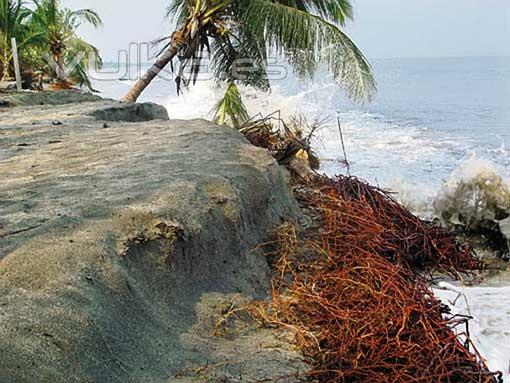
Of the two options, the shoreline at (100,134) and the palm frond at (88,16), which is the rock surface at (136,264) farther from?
the palm frond at (88,16)

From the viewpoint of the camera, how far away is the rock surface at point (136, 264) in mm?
2033

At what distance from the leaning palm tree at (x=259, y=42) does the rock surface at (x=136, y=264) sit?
5894 millimetres

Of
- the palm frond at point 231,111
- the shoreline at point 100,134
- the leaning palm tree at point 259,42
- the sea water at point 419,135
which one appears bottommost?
the sea water at point 419,135

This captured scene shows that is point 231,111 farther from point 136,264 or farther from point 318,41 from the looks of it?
point 136,264

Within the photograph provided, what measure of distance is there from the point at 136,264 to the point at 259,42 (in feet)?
29.1

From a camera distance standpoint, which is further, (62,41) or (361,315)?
(62,41)

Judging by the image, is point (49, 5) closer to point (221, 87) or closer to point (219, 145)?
point (221, 87)

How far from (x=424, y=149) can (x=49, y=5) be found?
11118 millimetres

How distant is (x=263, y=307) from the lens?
10.2 feet

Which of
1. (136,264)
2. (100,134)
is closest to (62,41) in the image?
(100,134)

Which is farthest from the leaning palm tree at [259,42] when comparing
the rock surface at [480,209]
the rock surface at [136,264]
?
the rock surface at [136,264]

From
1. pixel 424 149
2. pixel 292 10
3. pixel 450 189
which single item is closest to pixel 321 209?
pixel 450 189

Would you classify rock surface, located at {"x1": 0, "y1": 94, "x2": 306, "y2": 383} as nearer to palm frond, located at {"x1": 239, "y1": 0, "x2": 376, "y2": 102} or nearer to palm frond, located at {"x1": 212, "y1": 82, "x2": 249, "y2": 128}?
palm frond, located at {"x1": 239, "y1": 0, "x2": 376, "y2": 102}

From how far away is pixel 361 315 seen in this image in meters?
2.90
